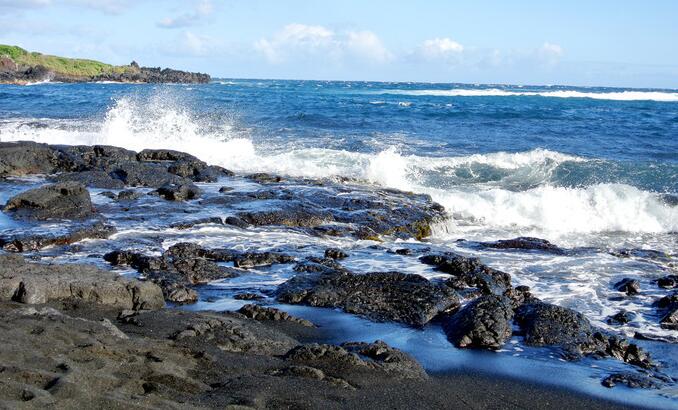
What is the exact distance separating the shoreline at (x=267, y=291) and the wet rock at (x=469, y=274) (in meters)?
0.02

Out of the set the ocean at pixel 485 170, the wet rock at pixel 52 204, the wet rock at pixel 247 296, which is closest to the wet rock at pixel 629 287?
the ocean at pixel 485 170

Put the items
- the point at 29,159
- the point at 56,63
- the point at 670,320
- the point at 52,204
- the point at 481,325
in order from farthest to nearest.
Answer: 1. the point at 56,63
2. the point at 29,159
3. the point at 52,204
4. the point at 670,320
5. the point at 481,325

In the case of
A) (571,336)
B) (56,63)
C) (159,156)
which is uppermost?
(56,63)

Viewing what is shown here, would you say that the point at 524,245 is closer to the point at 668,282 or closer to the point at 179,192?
the point at 668,282

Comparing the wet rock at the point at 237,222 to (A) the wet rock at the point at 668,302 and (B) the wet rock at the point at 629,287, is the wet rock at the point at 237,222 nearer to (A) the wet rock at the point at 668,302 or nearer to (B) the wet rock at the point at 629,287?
(B) the wet rock at the point at 629,287

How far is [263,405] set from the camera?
13.8 feet

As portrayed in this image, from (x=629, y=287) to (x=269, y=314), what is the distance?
491 centimetres

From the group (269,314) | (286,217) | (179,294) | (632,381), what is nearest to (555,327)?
(632,381)

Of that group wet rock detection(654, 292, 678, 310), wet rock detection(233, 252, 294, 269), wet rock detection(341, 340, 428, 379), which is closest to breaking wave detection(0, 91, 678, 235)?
wet rock detection(233, 252, 294, 269)

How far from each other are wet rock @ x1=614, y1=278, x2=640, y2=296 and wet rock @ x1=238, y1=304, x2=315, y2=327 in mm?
4497

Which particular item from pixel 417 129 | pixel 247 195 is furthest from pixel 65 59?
pixel 247 195

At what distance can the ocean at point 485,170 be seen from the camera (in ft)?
28.3

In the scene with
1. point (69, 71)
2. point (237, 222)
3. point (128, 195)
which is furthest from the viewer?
point (69, 71)

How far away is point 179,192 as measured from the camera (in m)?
12.6
